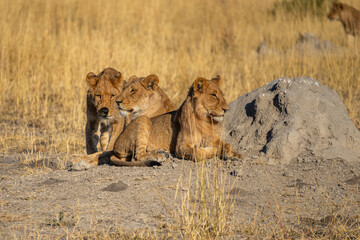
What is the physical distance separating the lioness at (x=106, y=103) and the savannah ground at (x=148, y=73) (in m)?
0.79

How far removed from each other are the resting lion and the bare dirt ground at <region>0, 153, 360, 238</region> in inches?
22.0

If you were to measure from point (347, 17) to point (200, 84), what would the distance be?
11.8m

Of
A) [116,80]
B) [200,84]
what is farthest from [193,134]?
[116,80]

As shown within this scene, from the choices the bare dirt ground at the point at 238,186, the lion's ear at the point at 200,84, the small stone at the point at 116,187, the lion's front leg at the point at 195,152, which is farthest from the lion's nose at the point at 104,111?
the small stone at the point at 116,187

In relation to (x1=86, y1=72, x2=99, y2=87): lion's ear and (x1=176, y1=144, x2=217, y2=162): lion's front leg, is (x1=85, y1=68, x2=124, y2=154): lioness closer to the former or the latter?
(x1=86, y1=72, x2=99, y2=87): lion's ear

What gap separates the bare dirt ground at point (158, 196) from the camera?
4863 mm

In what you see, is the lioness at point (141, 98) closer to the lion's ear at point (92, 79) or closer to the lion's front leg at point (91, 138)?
the lion's ear at point (92, 79)

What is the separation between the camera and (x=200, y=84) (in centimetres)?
665

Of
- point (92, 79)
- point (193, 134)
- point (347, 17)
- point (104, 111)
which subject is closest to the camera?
point (193, 134)

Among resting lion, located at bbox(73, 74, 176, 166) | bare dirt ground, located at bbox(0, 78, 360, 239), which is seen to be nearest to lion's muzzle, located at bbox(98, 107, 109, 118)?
resting lion, located at bbox(73, 74, 176, 166)

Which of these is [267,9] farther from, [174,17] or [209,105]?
[209,105]

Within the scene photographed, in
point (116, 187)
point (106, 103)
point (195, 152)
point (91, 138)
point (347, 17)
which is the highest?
point (347, 17)

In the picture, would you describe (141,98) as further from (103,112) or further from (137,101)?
(103,112)

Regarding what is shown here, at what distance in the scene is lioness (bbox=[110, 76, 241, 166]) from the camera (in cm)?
656
